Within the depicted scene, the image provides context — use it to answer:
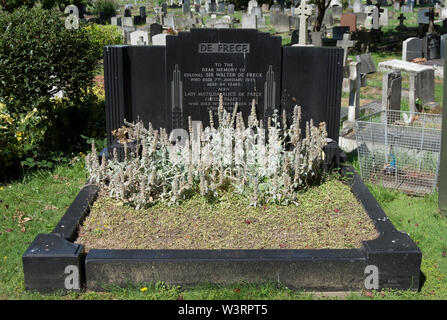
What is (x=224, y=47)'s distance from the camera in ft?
21.6

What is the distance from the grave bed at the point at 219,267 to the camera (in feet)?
14.8

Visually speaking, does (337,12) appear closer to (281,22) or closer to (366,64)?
(281,22)

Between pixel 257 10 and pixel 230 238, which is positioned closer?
pixel 230 238

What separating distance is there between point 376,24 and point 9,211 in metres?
18.6

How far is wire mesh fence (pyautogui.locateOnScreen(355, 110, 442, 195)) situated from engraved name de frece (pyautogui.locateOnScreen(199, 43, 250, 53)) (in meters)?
1.69

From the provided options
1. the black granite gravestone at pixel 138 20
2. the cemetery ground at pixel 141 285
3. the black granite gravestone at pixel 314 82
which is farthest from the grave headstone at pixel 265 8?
the black granite gravestone at pixel 314 82

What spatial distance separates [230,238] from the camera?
16.7ft

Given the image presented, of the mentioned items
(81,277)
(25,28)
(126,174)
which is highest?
(25,28)

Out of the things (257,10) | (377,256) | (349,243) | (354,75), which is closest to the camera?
(377,256)

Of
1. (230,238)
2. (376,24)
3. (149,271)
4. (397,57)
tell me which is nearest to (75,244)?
(149,271)

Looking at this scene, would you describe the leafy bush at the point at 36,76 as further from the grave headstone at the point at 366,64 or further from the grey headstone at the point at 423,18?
the grey headstone at the point at 423,18

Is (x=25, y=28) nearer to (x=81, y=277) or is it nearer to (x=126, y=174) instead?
(x=126, y=174)

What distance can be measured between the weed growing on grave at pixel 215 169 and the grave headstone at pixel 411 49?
34.9 feet

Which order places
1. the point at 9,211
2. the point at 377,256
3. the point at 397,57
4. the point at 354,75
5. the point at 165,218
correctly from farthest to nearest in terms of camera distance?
the point at 397,57 < the point at 354,75 < the point at 9,211 < the point at 165,218 < the point at 377,256
